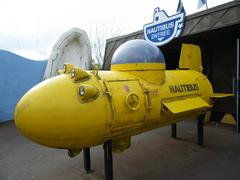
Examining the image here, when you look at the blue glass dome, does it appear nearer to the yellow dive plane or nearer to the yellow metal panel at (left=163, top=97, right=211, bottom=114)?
the yellow dive plane

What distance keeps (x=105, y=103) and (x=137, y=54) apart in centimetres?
111

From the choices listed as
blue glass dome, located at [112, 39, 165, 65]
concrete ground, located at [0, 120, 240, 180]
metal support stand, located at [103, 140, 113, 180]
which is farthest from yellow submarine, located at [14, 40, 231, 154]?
concrete ground, located at [0, 120, 240, 180]

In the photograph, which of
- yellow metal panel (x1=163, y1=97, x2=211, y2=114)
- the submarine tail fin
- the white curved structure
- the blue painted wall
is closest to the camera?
yellow metal panel (x1=163, y1=97, x2=211, y2=114)

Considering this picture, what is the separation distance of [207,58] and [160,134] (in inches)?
133

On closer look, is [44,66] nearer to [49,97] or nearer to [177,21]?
[177,21]

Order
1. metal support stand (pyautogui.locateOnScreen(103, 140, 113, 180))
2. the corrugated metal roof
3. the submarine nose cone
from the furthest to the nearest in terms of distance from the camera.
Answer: the corrugated metal roof, metal support stand (pyautogui.locateOnScreen(103, 140, 113, 180)), the submarine nose cone

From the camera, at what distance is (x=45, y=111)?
2283 millimetres

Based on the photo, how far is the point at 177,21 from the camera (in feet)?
21.4

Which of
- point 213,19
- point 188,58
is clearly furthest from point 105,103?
point 213,19

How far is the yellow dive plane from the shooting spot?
2314mm

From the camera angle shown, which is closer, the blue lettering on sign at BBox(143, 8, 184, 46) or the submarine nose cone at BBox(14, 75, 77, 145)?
the submarine nose cone at BBox(14, 75, 77, 145)

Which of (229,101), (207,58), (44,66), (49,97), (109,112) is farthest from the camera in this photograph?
(44,66)

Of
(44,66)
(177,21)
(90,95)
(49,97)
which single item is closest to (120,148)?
(90,95)

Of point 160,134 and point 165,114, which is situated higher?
point 165,114
